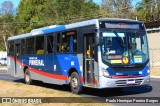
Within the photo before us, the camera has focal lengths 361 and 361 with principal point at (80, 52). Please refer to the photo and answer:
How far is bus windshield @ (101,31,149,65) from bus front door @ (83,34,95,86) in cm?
67

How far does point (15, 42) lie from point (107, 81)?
10920mm

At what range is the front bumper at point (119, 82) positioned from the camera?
13.6 metres

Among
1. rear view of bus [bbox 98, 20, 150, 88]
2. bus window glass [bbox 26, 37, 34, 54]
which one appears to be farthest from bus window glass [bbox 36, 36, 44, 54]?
rear view of bus [bbox 98, 20, 150, 88]

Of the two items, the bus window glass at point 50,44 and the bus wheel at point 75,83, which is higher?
the bus window glass at point 50,44

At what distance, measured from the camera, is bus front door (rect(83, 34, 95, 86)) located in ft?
A: 46.7

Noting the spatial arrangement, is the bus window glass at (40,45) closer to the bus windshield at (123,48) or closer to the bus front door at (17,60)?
the bus front door at (17,60)

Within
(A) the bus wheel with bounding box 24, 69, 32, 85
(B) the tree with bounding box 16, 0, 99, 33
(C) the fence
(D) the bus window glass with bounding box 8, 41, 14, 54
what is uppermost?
(B) the tree with bounding box 16, 0, 99, 33

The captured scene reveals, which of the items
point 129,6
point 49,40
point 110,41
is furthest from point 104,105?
point 129,6

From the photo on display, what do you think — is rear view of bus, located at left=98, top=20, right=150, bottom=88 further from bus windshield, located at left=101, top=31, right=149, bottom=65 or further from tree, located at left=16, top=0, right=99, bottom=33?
tree, located at left=16, top=0, right=99, bottom=33

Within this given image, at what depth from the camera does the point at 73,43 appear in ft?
51.0

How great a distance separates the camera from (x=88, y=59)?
1448 cm

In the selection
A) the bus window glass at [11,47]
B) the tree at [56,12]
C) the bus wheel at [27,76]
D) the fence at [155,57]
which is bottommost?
the bus wheel at [27,76]

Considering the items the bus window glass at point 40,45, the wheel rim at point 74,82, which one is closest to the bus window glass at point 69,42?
the wheel rim at point 74,82

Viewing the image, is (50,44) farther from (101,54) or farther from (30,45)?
(101,54)
